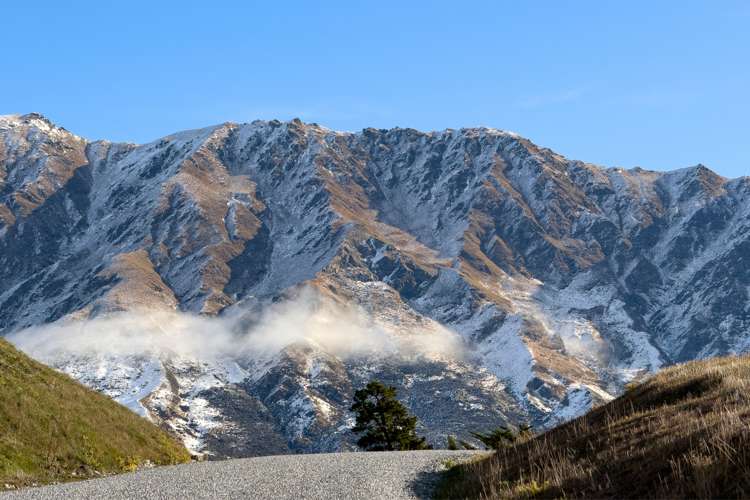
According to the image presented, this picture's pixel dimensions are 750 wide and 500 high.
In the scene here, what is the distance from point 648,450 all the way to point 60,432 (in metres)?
26.0

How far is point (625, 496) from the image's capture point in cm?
1748

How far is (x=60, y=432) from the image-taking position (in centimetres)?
3603

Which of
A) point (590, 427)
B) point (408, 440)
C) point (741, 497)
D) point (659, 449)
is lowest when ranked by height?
point (741, 497)

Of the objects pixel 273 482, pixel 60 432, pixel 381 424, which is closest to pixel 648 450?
pixel 273 482

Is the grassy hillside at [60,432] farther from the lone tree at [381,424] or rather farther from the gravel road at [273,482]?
the lone tree at [381,424]

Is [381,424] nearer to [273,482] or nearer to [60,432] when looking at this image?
[60,432]

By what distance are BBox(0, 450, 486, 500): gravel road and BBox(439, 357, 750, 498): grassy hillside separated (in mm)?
1865

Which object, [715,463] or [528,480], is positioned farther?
[528,480]

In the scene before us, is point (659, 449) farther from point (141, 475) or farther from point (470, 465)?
point (141, 475)

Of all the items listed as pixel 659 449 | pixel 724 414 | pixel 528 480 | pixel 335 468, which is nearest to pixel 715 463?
pixel 659 449

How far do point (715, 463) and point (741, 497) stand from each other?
1.50 m

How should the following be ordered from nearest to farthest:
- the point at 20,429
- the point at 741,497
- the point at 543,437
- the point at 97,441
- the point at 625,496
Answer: the point at 741,497
the point at 625,496
the point at 543,437
the point at 20,429
the point at 97,441

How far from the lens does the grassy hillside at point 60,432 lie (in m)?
32.8

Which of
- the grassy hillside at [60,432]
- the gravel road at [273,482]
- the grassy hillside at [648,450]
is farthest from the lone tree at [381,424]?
the grassy hillside at [648,450]
